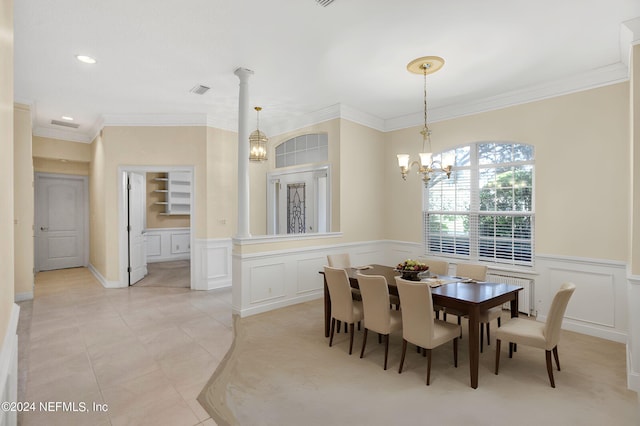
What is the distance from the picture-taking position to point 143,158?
5836 mm

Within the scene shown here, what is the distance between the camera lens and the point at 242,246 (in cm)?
433

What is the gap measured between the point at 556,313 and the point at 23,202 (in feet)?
23.8

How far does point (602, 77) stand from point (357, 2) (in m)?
3.25

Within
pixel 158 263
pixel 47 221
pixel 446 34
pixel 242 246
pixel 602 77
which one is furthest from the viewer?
pixel 158 263

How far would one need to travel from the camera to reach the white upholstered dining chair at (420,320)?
2709 mm

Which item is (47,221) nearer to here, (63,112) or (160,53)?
(63,112)

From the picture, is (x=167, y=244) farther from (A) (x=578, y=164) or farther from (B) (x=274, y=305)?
(A) (x=578, y=164)

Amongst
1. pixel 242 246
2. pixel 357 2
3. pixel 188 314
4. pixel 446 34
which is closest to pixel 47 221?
pixel 188 314

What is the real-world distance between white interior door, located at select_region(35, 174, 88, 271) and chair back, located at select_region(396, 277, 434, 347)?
8.21 metres

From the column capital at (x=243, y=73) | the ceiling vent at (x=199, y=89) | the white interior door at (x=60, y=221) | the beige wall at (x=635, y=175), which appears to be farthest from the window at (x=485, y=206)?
the white interior door at (x=60, y=221)

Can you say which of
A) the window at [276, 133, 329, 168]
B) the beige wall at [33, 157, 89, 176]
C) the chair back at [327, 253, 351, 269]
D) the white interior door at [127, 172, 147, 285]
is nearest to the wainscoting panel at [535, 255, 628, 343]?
the chair back at [327, 253, 351, 269]

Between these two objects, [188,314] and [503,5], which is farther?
[188,314]

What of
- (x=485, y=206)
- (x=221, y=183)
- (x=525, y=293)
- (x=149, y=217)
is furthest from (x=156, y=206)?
(x=525, y=293)

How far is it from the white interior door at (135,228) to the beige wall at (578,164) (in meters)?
6.19
